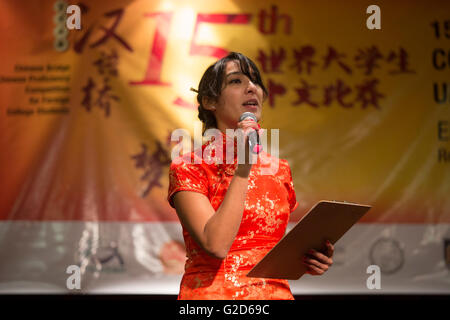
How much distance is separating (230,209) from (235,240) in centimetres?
18

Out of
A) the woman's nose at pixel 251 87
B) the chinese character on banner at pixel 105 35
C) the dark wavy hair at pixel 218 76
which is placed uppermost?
the chinese character on banner at pixel 105 35

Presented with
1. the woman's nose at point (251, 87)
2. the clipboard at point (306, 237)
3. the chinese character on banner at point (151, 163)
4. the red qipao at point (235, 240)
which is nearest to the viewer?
the clipboard at point (306, 237)

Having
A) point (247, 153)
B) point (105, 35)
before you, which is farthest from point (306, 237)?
point (105, 35)

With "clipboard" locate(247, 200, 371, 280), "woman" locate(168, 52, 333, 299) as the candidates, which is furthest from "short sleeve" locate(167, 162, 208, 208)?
"clipboard" locate(247, 200, 371, 280)

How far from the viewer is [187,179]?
4.19 feet

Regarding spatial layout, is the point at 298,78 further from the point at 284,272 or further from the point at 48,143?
the point at 284,272

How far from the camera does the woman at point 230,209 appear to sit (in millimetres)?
1160

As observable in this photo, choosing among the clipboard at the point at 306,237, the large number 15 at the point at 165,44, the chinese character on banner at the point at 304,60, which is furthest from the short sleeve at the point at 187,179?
the chinese character on banner at the point at 304,60

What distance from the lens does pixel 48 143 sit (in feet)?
8.37

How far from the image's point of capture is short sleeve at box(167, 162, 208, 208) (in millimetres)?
1263

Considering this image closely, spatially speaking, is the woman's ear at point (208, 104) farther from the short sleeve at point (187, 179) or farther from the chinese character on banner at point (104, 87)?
the chinese character on banner at point (104, 87)

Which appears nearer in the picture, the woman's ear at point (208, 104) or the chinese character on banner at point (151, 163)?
the woman's ear at point (208, 104)

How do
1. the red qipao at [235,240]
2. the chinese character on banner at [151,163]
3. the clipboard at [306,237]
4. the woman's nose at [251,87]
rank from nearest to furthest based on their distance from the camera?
the clipboard at [306,237]
the red qipao at [235,240]
the woman's nose at [251,87]
the chinese character on banner at [151,163]

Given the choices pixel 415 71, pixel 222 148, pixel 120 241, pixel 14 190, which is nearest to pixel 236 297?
pixel 222 148
